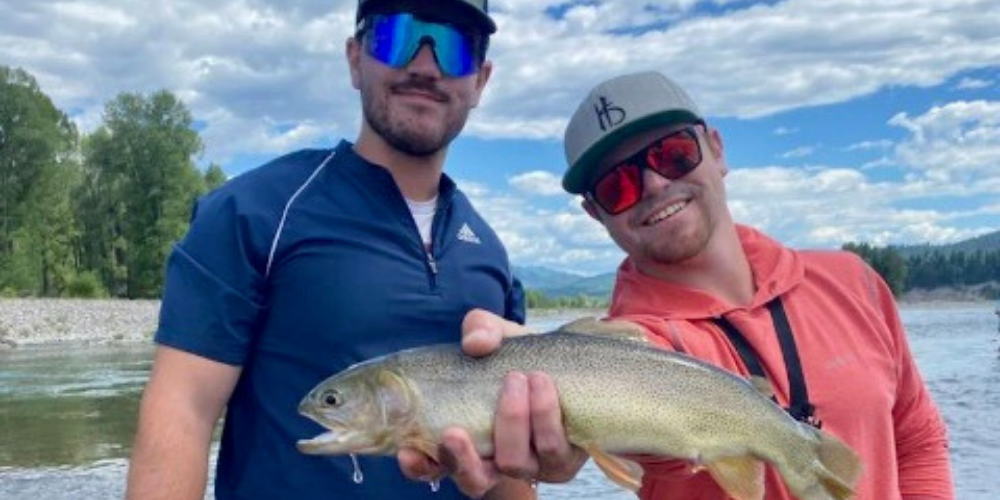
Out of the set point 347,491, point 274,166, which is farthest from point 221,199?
point 347,491

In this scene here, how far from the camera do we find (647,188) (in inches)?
180

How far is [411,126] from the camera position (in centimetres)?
468

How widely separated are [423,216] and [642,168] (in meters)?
0.86

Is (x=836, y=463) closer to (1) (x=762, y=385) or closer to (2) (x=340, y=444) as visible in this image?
(1) (x=762, y=385)

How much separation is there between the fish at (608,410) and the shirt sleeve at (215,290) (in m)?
0.41

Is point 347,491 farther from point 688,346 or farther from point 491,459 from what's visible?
point 688,346

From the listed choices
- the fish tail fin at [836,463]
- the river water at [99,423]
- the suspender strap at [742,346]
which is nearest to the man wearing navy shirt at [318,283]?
the suspender strap at [742,346]

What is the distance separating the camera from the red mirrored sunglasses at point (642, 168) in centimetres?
461

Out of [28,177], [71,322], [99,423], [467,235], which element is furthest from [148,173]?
[467,235]

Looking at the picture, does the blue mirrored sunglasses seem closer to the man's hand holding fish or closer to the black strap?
the man's hand holding fish

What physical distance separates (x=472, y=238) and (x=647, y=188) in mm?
780

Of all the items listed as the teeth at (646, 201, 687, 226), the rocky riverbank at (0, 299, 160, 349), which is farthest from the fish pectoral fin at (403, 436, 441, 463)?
the rocky riverbank at (0, 299, 160, 349)

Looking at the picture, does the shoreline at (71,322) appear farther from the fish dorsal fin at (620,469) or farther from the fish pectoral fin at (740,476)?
the fish pectoral fin at (740,476)

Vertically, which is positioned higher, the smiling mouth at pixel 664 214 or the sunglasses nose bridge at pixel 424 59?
the sunglasses nose bridge at pixel 424 59
